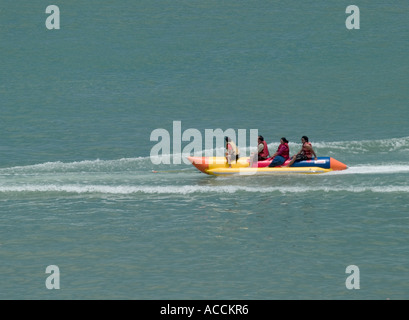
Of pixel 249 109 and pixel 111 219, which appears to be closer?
pixel 111 219

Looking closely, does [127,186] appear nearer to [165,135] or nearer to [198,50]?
[165,135]

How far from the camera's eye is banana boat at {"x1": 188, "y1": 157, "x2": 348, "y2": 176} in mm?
25844

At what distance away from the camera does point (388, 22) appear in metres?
62.5

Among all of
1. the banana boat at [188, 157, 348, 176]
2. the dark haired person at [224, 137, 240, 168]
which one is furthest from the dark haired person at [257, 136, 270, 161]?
the dark haired person at [224, 137, 240, 168]

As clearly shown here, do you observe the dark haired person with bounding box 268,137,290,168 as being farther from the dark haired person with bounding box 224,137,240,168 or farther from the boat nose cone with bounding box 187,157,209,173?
the boat nose cone with bounding box 187,157,209,173

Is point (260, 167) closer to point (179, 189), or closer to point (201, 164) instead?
point (201, 164)

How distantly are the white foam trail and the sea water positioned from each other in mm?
112

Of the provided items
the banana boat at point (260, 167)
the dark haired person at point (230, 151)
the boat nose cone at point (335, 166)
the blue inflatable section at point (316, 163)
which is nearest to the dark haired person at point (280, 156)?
the banana boat at point (260, 167)

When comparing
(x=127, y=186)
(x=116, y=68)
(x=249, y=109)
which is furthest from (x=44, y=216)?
(x=116, y=68)

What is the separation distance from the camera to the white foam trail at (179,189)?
23750 millimetres

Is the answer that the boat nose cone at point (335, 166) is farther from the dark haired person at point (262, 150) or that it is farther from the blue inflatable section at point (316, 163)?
the dark haired person at point (262, 150)

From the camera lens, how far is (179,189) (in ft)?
80.8

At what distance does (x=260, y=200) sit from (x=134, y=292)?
8.73m
